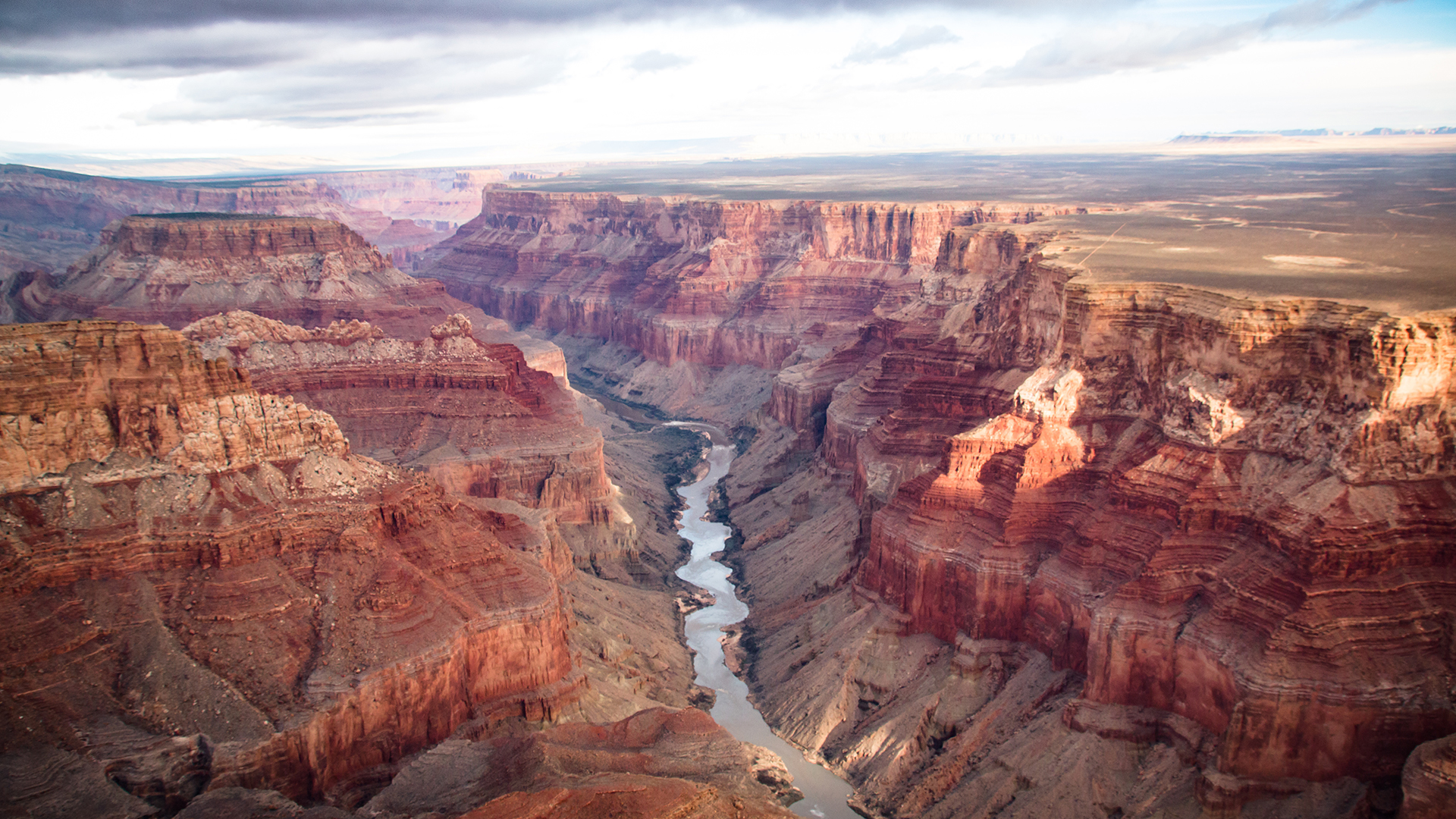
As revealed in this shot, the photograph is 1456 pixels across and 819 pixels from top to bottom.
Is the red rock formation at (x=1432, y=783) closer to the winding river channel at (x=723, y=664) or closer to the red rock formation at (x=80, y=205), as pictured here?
the winding river channel at (x=723, y=664)

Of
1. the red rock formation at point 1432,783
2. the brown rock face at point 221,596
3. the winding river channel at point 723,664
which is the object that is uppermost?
the brown rock face at point 221,596

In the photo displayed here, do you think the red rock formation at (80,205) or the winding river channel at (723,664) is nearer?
the winding river channel at (723,664)

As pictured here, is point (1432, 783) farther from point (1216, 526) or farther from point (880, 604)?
point (880, 604)

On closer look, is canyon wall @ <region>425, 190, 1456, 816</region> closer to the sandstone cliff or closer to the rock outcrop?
the rock outcrop

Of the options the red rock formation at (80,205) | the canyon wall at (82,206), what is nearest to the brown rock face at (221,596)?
the canyon wall at (82,206)

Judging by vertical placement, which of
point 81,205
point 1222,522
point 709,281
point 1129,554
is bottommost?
point 709,281

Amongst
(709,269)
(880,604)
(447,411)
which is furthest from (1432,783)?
(709,269)

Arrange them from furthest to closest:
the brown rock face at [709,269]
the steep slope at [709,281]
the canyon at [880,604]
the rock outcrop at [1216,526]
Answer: the brown rock face at [709,269], the steep slope at [709,281], the rock outcrop at [1216,526], the canyon at [880,604]
